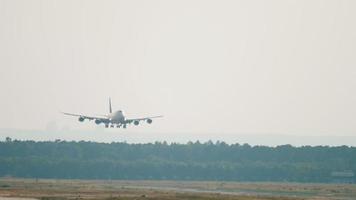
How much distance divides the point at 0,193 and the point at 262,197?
41.2 m

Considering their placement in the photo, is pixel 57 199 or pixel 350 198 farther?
pixel 350 198

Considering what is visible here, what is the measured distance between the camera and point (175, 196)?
175750mm

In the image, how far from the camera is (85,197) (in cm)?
16988

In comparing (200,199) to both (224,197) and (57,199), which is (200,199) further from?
(57,199)

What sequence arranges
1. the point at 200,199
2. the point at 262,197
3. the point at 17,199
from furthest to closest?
1. the point at 262,197
2. the point at 200,199
3. the point at 17,199

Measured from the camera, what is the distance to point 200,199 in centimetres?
16962

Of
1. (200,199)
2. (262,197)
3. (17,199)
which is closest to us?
(17,199)

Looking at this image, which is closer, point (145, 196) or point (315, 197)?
point (145, 196)

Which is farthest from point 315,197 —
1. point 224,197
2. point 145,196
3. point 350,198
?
point 145,196

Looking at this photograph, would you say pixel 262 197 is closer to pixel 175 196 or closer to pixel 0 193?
pixel 175 196

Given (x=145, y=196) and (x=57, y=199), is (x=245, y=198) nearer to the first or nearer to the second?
(x=145, y=196)

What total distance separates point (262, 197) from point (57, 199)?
119 feet

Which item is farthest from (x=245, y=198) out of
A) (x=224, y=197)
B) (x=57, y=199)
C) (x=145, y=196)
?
(x=57, y=199)

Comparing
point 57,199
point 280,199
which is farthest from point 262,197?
point 57,199
